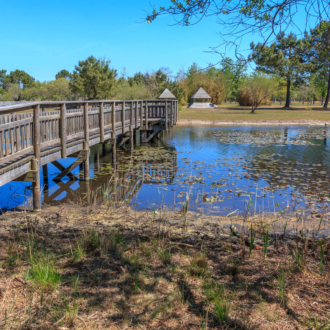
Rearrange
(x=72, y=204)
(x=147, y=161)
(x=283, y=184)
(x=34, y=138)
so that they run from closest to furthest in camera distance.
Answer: (x=34, y=138) → (x=72, y=204) → (x=283, y=184) → (x=147, y=161)

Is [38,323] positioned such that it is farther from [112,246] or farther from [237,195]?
[237,195]

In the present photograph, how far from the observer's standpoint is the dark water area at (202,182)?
842cm

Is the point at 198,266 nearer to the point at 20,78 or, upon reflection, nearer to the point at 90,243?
the point at 90,243

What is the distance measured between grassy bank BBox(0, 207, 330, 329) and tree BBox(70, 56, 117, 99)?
5472 centimetres

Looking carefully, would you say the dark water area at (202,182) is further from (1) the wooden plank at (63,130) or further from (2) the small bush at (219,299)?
(2) the small bush at (219,299)

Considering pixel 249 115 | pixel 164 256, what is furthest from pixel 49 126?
pixel 249 115

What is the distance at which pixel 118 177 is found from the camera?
9695mm

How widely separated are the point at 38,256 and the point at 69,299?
1.07 meters

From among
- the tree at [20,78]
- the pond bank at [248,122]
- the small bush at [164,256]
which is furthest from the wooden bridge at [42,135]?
the tree at [20,78]

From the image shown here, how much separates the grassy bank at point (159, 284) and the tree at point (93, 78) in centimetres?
5472

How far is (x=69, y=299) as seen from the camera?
3.26 meters

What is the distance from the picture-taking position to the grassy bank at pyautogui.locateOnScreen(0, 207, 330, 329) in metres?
2.99

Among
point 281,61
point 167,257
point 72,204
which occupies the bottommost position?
point 72,204

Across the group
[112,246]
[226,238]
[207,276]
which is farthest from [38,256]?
[226,238]
